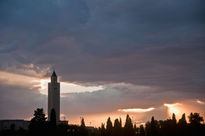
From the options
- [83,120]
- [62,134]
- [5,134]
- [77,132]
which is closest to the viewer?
[62,134]

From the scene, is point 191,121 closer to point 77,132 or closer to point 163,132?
point 163,132

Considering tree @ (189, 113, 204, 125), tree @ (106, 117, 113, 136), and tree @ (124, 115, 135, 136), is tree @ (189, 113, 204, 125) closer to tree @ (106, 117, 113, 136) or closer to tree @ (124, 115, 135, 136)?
tree @ (124, 115, 135, 136)

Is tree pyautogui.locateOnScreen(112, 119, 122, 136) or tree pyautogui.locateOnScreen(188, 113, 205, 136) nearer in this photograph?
tree pyautogui.locateOnScreen(188, 113, 205, 136)

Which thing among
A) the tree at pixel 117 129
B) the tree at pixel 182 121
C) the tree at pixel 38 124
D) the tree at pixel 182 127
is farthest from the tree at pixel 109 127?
the tree at pixel 38 124

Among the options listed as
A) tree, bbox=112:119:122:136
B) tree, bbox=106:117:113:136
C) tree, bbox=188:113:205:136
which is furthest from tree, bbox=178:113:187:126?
tree, bbox=106:117:113:136

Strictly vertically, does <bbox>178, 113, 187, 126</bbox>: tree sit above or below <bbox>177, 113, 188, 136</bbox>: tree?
above

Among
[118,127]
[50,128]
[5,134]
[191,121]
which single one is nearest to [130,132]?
[118,127]

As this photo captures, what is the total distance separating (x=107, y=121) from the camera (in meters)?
138

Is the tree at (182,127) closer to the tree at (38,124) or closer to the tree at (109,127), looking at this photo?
the tree at (109,127)

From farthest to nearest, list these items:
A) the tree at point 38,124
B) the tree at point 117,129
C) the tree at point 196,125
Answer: the tree at point 117,129 → the tree at point 196,125 → the tree at point 38,124

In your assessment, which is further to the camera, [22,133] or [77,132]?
[77,132]

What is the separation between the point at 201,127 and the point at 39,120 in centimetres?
5504

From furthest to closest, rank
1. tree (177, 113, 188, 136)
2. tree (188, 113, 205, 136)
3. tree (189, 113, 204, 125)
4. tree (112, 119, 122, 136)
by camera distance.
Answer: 1. tree (112, 119, 122, 136)
2. tree (189, 113, 204, 125)
3. tree (177, 113, 188, 136)
4. tree (188, 113, 205, 136)

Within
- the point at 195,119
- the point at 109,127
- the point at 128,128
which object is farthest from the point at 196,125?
the point at 109,127
